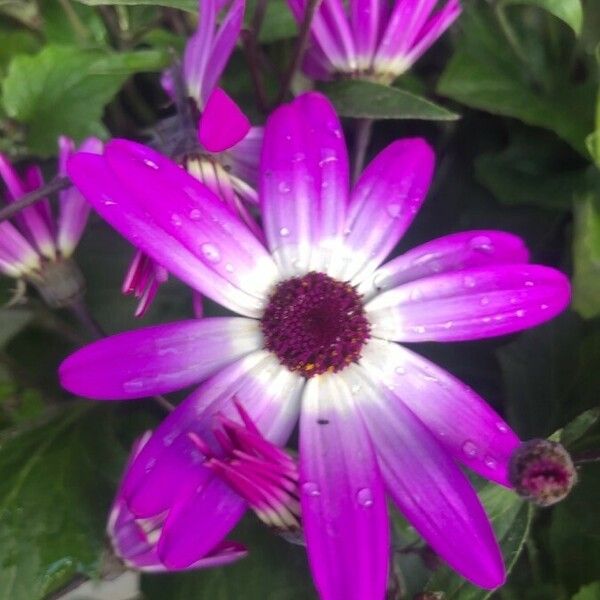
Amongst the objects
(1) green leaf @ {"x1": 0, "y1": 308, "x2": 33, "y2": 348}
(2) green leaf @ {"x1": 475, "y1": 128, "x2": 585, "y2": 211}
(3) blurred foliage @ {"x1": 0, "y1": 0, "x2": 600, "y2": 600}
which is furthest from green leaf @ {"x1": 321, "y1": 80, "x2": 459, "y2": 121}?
(1) green leaf @ {"x1": 0, "y1": 308, "x2": 33, "y2": 348}

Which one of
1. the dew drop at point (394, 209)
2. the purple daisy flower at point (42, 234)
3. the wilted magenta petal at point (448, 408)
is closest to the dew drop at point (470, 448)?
the wilted magenta petal at point (448, 408)

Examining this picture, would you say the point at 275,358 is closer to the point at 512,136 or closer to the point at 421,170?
the point at 421,170

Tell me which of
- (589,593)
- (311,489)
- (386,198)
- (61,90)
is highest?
(61,90)

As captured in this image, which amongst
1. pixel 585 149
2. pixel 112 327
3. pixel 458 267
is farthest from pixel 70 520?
pixel 585 149

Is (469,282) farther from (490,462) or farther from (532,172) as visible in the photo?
(532,172)

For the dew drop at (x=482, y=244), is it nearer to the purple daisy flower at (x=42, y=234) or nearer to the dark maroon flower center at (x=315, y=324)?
the dark maroon flower center at (x=315, y=324)

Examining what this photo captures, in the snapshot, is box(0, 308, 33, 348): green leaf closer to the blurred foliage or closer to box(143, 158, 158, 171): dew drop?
the blurred foliage

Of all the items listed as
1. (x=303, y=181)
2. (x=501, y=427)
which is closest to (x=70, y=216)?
(x=303, y=181)
